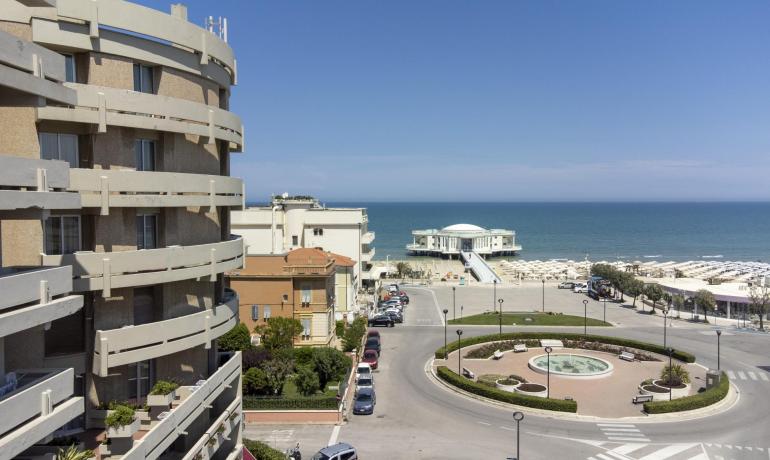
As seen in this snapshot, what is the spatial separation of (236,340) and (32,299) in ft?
85.4

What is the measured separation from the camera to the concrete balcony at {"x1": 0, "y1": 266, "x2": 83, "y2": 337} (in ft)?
33.8

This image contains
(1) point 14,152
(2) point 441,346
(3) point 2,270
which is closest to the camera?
(3) point 2,270

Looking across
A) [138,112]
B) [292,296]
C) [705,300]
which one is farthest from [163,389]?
[705,300]

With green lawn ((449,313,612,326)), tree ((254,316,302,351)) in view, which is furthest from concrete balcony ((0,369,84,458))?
green lawn ((449,313,612,326))

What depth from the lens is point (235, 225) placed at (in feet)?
212

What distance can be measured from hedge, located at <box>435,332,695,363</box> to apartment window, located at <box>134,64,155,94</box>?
3170cm

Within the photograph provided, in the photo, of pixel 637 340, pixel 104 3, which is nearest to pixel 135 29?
pixel 104 3

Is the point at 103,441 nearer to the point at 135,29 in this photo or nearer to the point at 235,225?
the point at 135,29

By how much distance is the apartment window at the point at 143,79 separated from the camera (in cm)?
1691

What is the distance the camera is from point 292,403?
3150cm

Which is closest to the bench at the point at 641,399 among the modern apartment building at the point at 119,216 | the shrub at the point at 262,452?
the shrub at the point at 262,452

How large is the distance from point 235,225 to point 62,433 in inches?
1962

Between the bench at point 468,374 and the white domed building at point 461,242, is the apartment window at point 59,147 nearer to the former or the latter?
the bench at point 468,374

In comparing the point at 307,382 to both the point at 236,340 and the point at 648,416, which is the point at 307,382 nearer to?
the point at 236,340
